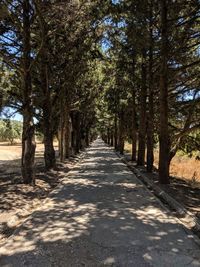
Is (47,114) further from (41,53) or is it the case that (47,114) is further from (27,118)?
(27,118)

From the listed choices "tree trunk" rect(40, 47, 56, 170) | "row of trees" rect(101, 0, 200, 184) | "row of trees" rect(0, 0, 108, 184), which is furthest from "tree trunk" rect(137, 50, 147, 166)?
"tree trunk" rect(40, 47, 56, 170)

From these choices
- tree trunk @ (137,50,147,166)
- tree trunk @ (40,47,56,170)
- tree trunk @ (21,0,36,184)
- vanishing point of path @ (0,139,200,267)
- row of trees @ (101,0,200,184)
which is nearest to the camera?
vanishing point of path @ (0,139,200,267)

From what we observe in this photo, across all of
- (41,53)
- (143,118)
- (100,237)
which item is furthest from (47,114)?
(100,237)

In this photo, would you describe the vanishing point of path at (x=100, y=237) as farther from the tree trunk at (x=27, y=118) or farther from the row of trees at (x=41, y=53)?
the row of trees at (x=41, y=53)

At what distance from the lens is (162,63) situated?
1656 centimetres

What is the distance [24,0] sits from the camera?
15.2m

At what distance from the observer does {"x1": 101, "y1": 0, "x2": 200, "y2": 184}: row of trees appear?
16.4 metres

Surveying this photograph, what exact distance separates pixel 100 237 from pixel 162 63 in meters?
9.84

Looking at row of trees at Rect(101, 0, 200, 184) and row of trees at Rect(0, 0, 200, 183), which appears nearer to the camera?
row of trees at Rect(0, 0, 200, 183)

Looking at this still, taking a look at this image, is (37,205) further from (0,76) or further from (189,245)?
(0,76)

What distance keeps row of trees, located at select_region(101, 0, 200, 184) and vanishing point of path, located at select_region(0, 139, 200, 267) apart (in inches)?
235

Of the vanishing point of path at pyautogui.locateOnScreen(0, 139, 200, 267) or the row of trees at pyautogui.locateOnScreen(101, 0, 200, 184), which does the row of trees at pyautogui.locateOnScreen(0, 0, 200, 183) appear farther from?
the vanishing point of path at pyautogui.locateOnScreen(0, 139, 200, 267)

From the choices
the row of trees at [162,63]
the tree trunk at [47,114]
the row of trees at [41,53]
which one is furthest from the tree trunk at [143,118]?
the tree trunk at [47,114]

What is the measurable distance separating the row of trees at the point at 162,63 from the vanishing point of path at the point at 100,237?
235 inches
